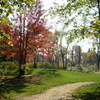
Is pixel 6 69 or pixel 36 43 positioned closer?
pixel 6 69

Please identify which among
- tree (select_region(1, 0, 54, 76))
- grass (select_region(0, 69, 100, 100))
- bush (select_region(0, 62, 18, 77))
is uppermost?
tree (select_region(1, 0, 54, 76))

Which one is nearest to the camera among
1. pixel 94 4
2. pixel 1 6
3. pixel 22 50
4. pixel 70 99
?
pixel 1 6

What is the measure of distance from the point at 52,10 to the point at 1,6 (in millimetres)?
8010

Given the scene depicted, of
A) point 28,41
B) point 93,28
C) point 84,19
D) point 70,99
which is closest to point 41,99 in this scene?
point 70,99

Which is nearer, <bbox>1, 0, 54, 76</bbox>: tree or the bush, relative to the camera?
the bush

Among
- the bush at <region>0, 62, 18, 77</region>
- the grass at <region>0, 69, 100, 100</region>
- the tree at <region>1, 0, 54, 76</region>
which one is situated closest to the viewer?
the bush at <region>0, 62, 18, 77</region>

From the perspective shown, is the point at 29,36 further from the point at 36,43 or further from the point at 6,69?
the point at 6,69

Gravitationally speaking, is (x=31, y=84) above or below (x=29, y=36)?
below

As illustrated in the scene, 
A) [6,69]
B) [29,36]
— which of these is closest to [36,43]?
[29,36]

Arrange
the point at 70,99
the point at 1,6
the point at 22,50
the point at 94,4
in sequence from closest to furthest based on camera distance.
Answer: the point at 1,6, the point at 70,99, the point at 94,4, the point at 22,50

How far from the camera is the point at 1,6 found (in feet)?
14.1

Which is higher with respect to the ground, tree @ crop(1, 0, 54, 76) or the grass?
tree @ crop(1, 0, 54, 76)

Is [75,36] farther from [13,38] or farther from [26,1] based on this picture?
[13,38]

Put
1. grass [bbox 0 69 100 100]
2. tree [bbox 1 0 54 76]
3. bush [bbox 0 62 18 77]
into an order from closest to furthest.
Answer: bush [bbox 0 62 18 77]
grass [bbox 0 69 100 100]
tree [bbox 1 0 54 76]
